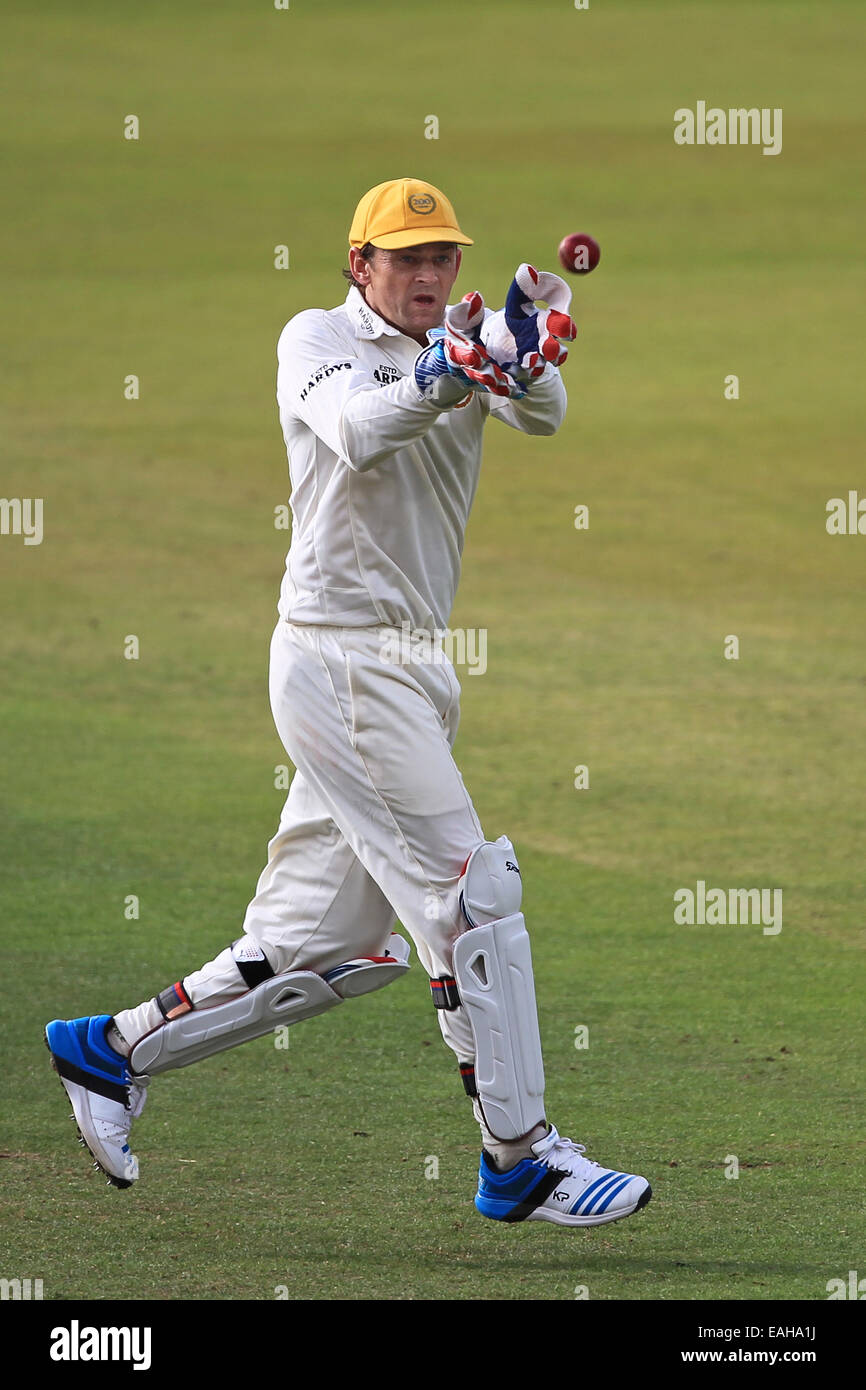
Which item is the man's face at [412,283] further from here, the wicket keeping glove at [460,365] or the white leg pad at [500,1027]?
the white leg pad at [500,1027]

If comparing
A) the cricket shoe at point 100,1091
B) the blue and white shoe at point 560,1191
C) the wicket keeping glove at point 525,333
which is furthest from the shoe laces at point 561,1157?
the wicket keeping glove at point 525,333

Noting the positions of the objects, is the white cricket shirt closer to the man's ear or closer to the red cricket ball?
the man's ear

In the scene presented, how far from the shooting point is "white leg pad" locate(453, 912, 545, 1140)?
4441 mm

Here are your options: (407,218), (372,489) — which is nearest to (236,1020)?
(372,489)

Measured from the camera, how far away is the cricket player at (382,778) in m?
4.45

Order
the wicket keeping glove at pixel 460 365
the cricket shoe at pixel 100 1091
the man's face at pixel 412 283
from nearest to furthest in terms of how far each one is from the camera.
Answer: the wicket keeping glove at pixel 460 365 < the man's face at pixel 412 283 < the cricket shoe at pixel 100 1091

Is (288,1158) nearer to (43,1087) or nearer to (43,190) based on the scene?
(43,1087)

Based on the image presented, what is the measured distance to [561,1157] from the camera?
14.6ft

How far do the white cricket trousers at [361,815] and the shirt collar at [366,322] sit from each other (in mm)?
684

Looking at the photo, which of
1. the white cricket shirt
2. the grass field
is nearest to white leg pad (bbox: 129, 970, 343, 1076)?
the grass field

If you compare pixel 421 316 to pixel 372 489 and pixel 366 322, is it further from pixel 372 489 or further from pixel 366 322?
pixel 372 489

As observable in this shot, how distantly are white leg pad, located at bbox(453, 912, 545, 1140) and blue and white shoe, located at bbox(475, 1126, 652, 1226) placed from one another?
0.08m

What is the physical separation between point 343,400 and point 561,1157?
171 cm

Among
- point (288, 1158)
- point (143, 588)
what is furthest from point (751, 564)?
point (288, 1158)
